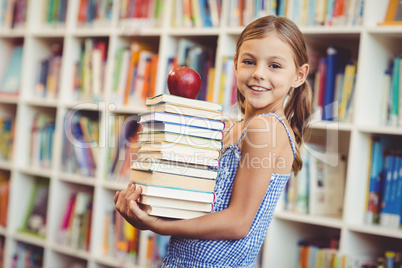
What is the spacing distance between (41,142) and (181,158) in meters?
1.97

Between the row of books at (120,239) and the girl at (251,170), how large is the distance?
1206 mm

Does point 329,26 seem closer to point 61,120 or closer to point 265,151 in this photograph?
point 265,151

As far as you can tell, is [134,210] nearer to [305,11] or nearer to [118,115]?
[305,11]

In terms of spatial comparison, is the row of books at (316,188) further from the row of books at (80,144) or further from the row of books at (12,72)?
the row of books at (12,72)

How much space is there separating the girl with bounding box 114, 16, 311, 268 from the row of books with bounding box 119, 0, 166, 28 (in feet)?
4.12

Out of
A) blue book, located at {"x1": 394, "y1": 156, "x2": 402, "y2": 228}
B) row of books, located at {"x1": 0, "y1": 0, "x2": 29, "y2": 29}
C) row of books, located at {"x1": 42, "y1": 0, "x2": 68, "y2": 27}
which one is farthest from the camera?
row of books, located at {"x1": 0, "y1": 0, "x2": 29, "y2": 29}

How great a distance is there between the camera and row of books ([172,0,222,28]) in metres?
2.20

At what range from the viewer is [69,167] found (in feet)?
8.72

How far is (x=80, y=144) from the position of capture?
8.59ft

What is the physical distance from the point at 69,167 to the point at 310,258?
139 centimetres

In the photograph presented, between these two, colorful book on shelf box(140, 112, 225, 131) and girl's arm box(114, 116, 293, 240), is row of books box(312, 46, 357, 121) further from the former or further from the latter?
colorful book on shelf box(140, 112, 225, 131)

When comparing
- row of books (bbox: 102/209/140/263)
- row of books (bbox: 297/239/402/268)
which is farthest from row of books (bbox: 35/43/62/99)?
row of books (bbox: 297/239/402/268)

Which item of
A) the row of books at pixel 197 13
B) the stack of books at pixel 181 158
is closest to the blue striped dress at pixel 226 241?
the stack of books at pixel 181 158

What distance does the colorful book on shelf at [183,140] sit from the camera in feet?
3.41
